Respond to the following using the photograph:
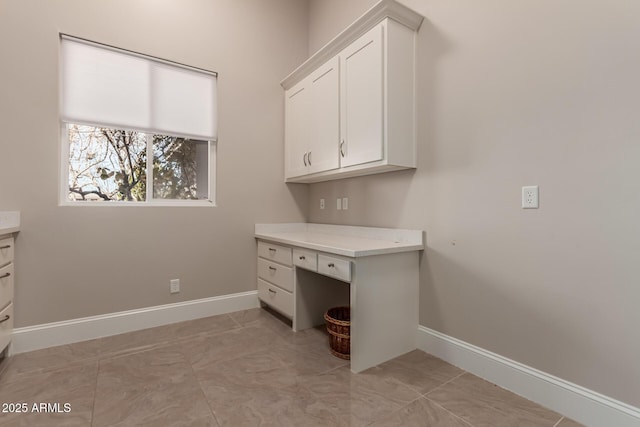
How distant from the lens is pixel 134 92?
2645 millimetres

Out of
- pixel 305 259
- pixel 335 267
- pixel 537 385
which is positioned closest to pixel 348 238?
pixel 305 259

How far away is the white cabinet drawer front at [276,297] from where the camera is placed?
8.79 feet

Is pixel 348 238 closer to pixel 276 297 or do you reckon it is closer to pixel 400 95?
pixel 276 297

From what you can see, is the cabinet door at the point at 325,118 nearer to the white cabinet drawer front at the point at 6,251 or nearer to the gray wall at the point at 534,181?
the gray wall at the point at 534,181

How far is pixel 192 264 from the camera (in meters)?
2.92

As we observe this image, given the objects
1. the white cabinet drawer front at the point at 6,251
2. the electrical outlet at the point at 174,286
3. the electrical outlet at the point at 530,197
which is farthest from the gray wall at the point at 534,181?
the white cabinet drawer front at the point at 6,251

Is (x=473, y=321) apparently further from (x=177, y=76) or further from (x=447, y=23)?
(x=177, y=76)

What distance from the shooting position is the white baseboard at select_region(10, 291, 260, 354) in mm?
2244

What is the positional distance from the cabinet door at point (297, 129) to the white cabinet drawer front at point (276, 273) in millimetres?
969

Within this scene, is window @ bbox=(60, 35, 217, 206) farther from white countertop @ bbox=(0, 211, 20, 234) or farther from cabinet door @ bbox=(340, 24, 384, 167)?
→ cabinet door @ bbox=(340, 24, 384, 167)

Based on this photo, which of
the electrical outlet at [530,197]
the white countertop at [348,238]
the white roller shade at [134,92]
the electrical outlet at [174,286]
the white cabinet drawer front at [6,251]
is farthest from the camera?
the electrical outlet at [174,286]

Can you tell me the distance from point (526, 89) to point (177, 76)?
2832mm

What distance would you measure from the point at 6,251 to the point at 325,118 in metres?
2.53

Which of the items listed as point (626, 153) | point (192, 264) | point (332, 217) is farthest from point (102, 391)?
point (626, 153)
